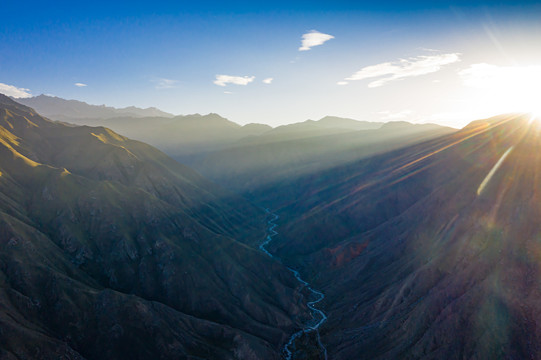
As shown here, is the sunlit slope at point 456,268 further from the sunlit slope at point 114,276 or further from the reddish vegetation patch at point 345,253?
the sunlit slope at point 114,276

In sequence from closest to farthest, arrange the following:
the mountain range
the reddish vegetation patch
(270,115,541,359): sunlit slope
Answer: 1. (270,115,541,359): sunlit slope
2. the mountain range
3. the reddish vegetation patch

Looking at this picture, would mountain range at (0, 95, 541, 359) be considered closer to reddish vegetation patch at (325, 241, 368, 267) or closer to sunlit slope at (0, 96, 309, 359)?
sunlit slope at (0, 96, 309, 359)

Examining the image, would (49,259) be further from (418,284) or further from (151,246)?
(418,284)

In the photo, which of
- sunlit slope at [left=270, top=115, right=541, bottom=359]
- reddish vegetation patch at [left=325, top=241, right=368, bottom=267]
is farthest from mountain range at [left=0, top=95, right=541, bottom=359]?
reddish vegetation patch at [left=325, top=241, right=368, bottom=267]

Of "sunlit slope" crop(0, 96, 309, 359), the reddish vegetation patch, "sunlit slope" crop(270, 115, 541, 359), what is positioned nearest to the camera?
A: "sunlit slope" crop(270, 115, 541, 359)

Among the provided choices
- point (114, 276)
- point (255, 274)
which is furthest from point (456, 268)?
point (114, 276)

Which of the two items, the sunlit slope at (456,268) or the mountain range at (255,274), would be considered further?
the mountain range at (255,274)

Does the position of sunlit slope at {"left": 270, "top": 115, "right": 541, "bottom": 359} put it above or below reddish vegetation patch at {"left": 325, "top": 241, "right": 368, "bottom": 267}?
above

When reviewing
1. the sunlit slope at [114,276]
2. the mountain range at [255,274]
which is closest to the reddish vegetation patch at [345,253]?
the mountain range at [255,274]
